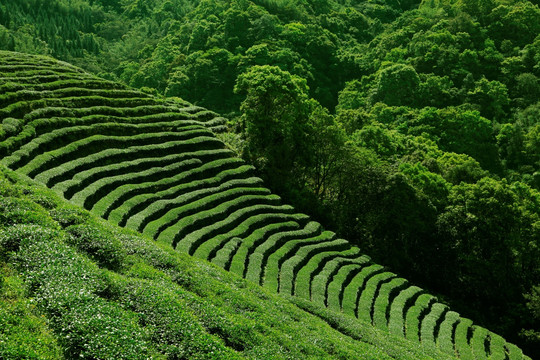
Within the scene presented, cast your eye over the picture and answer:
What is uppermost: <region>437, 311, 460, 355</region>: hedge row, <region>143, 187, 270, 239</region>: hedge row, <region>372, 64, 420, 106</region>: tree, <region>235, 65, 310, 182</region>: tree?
<region>372, 64, 420, 106</region>: tree

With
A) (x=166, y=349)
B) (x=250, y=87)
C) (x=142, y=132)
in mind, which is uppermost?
(x=250, y=87)

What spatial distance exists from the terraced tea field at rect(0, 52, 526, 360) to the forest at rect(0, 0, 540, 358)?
19.8ft

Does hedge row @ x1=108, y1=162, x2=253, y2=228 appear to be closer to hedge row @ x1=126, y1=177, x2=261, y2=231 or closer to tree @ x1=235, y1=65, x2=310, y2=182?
hedge row @ x1=126, y1=177, x2=261, y2=231

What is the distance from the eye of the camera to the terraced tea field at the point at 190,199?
2516 cm

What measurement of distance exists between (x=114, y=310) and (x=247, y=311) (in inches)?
206

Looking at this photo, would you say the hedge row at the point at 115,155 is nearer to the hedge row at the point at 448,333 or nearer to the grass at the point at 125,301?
the grass at the point at 125,301

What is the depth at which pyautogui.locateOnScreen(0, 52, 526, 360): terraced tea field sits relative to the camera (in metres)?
25.2

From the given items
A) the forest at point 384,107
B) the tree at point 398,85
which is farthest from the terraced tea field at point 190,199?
the tree at point 398,85

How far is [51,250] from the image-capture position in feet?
43.2

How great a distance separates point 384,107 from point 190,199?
122 ft

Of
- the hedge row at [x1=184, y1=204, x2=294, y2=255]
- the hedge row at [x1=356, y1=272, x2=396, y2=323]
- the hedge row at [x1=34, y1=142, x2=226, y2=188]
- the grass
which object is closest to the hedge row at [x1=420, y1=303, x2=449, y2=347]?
the hedge row at [x1=356, y1=272, x2=396, y2=323]

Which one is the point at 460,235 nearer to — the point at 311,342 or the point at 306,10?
the point at 311,342

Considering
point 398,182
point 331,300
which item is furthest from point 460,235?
point 331,300

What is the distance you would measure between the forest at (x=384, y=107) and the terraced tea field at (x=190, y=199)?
19.8 ft
